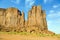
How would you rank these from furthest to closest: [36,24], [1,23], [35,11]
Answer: [1,23]
[35,11]
[36,24]

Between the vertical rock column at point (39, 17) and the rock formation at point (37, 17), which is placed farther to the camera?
the vertical rock column at point (39, 17)

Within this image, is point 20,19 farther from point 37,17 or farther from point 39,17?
point 39,17

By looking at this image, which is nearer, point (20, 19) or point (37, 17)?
point (37, 17)

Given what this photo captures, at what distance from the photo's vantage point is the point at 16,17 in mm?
96812

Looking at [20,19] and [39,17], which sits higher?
[39,17]

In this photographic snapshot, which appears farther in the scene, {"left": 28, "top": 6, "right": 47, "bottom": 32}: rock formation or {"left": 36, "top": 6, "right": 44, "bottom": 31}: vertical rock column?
{"left": 36, "top": 6, "right": 44, "bottom": 31}: vertical rock column

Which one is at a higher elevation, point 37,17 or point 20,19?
point 37,17

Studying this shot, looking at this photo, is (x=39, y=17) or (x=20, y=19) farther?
(x=20, y=19)

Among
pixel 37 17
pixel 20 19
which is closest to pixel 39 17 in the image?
pixel 37 17

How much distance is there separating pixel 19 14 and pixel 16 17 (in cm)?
273

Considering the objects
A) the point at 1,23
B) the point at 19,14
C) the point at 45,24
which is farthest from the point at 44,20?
the point at 1,23

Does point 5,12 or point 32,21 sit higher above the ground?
point 5,12

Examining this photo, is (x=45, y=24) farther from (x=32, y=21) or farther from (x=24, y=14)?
(x=24, y=14)

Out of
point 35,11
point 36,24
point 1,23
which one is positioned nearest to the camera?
point 36,24
